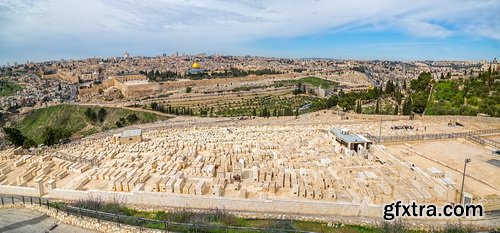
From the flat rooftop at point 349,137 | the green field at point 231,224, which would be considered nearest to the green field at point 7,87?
the flat rooftop at point 349,137

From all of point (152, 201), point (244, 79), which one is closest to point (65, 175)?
point (152, 201)

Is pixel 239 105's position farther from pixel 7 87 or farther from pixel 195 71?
pixel 7 87

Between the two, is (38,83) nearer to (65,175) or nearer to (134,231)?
(65,175)

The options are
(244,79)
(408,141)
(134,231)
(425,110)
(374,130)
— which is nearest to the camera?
(134,231)

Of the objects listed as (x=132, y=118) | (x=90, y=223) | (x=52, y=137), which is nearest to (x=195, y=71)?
(x=132, y=118)

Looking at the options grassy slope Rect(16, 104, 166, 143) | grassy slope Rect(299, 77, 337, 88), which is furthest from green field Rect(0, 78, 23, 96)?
grassy slope Rect(299, 77, 337, 88)

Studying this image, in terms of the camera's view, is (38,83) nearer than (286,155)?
No
